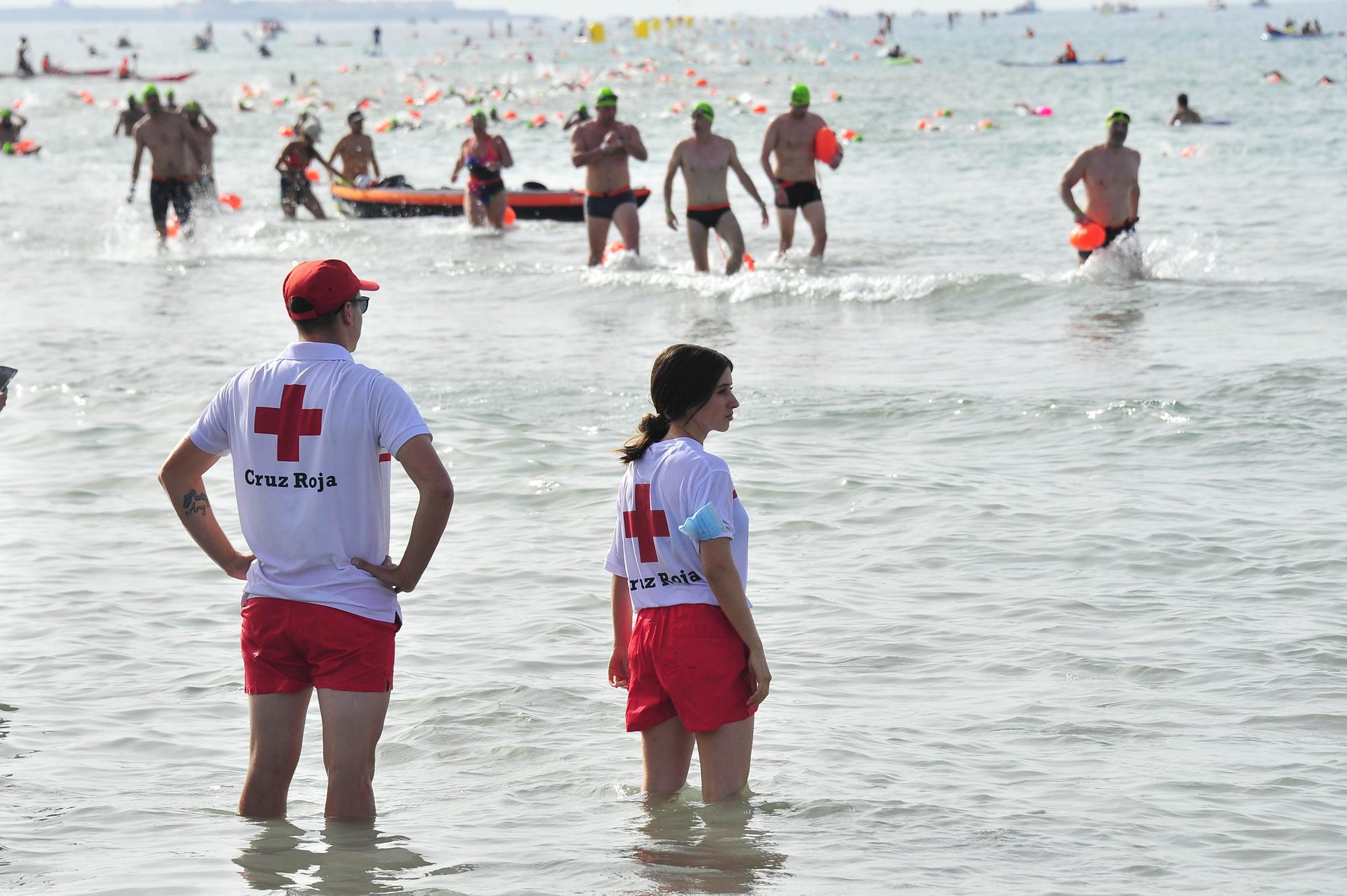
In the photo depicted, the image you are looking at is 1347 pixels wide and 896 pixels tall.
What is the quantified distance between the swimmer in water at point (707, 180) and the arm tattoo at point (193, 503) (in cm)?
983

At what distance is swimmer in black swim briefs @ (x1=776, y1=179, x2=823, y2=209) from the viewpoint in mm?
14867

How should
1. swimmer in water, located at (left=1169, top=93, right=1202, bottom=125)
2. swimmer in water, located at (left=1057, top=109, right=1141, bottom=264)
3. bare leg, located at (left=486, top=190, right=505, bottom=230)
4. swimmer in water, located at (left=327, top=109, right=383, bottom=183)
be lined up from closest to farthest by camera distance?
1. swimmer in water, located at (left=1057, top=109, right=1141, bottom=264)
2. bare leg, located at (left=486, top=190, right=505, bottom=230)
3. swimmer in water, located at (left=327, top=109, right=383, bottom=183)
4. swimmer in water, located at (left=1169, top=93, right=1202, bottom=125)

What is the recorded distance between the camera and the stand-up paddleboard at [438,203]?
19.8 m

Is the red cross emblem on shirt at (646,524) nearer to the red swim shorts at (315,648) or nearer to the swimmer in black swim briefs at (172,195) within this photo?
the red swim shorts at (315,648)

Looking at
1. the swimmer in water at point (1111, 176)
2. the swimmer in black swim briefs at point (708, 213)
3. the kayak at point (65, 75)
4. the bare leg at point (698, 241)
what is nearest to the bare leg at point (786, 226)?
the bare leg at point (698, 241)

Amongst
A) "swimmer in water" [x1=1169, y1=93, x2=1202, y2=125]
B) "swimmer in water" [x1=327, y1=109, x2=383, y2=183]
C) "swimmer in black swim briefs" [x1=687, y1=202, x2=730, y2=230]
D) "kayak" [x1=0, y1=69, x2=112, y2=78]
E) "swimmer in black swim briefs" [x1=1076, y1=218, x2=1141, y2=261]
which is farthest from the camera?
"kayak" [x1=0, y1=69, x2=112, y2=78]

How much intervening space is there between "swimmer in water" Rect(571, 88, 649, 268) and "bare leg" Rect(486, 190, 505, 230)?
4067 millimetres

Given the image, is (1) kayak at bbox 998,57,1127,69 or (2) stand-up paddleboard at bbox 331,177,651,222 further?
(1) kayak at bbox 998,57,1127,69

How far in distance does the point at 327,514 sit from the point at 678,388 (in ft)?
2.85

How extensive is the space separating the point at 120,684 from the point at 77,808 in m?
1.13

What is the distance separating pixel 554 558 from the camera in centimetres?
688

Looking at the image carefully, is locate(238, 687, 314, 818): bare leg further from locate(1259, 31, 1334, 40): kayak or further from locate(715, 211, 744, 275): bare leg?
locate(1259, 31, 1334, 40): kayak

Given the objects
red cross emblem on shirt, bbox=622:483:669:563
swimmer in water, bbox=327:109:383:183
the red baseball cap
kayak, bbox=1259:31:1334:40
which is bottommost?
red cross emblem on shirt, bbox=622:483:669:563

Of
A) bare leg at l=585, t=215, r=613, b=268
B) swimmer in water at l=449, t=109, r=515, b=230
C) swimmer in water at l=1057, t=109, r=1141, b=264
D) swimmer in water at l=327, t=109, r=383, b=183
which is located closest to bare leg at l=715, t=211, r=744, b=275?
bare leg at l=585, t=215, r=613, b=268
